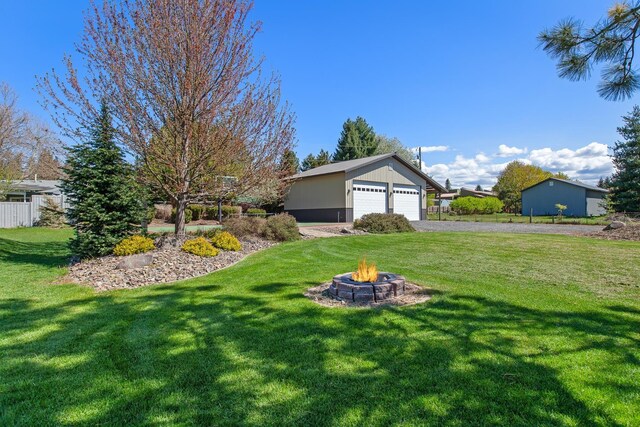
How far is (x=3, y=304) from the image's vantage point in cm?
522

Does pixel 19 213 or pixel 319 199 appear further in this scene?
pixel 319 199

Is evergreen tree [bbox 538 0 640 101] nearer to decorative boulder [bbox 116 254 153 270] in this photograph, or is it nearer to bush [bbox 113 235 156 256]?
decorative boulder [bbox 116 254 153 270]

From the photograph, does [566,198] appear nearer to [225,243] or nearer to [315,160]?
[315,160]

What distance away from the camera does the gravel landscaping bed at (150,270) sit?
21.9 feet

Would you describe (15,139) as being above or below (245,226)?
above

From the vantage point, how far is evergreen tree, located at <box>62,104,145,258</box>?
324 inches

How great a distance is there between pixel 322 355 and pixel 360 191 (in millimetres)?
19430

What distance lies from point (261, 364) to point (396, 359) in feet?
3.88

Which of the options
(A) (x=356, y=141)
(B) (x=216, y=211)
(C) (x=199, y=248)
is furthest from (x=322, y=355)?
(A) (x=356, y=141)

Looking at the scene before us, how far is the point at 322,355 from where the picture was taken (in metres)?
3.19

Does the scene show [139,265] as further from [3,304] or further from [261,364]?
[261,364]

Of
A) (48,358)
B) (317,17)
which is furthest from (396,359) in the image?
(317,17)

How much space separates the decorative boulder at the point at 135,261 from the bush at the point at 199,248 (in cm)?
109

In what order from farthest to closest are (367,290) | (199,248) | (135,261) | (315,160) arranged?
(315,160), (199,248), (135,261), (367,290)
